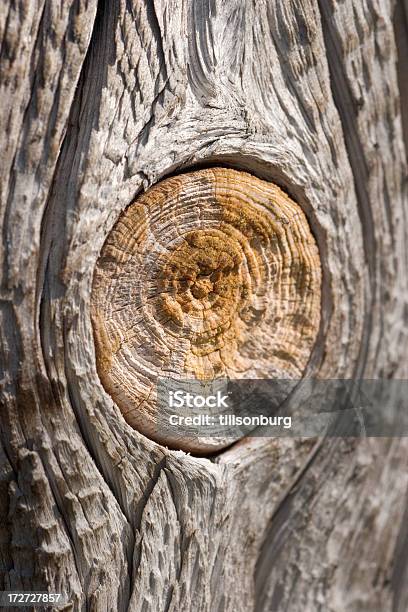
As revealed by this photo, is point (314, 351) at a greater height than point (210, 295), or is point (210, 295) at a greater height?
point (210, 295)

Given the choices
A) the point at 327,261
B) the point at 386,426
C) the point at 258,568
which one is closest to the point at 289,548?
the point at 258,568

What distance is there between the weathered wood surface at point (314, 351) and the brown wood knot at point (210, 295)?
0.03 m

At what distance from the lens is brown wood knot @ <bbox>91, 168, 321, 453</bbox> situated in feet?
4.02

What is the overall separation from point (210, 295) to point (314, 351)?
222 millimetres

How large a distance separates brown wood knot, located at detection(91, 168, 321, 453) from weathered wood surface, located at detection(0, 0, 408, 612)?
0.11 ft

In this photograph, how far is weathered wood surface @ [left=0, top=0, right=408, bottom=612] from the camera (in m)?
1.17

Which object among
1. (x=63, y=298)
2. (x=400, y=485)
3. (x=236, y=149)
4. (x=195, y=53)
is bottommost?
(x=400, y=485)

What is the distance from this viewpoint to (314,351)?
127 centimetres

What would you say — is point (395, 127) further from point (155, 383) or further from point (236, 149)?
point (155, 383)

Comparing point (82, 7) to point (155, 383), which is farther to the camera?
point (155, 383)

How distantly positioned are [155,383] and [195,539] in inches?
11.7

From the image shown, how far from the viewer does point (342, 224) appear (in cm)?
125

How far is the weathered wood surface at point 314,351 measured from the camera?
1.17 m

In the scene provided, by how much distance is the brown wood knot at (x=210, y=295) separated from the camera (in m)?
1.22
